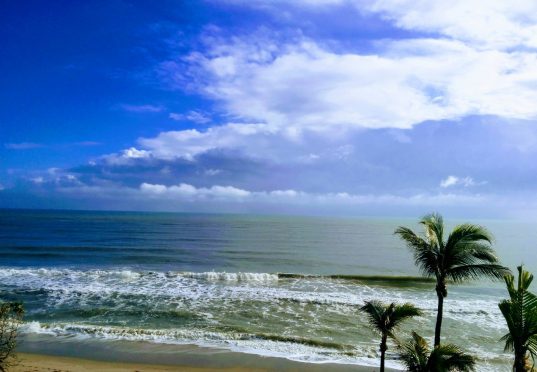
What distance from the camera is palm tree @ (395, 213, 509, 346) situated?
10898 mm

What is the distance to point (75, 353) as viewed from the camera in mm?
17297

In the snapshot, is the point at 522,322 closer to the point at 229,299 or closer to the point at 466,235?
the point at 466,235

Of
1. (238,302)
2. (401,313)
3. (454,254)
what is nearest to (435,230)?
(454,254)

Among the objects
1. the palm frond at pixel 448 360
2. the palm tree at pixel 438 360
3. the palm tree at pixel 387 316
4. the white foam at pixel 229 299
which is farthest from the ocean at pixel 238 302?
the palm frond at pixel 448 360

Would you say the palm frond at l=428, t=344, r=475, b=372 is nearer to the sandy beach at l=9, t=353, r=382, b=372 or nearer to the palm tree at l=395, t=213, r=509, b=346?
the palm tree at l=395, t=213, r=509, b=346

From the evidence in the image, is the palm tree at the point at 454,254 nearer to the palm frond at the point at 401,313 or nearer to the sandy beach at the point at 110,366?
the palm frond at the point at 401,313

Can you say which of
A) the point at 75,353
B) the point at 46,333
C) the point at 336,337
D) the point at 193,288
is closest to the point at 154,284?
the point at 193,288

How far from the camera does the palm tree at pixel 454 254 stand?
35.8 feet

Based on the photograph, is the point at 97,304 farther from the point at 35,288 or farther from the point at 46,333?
the point at 35,288

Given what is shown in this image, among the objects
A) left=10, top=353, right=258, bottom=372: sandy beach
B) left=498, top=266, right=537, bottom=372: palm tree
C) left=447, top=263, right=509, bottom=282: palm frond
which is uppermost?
left=447, top=263, right=509, bottom=282: palm frond

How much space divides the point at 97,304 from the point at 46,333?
19.2ft

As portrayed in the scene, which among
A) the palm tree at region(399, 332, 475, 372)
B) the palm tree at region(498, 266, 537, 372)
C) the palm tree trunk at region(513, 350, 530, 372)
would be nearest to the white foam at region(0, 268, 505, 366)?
the palm tree at region(399, 332, 475, 372)

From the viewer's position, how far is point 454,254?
11141 millimetres

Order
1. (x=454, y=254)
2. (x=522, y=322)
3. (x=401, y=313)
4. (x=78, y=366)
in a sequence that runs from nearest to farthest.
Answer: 1. (x=522, y=322)
2. (x=401, y=313)
3. (x=454, y=254)
4. (x=78, y=366)
